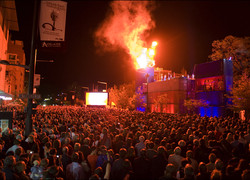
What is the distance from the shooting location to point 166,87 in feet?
140

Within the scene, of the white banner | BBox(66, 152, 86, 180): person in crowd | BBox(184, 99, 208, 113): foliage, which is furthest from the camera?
BBox(184, 99, 208, 113): foliage

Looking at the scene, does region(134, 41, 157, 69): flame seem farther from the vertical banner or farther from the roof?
the vertical banner

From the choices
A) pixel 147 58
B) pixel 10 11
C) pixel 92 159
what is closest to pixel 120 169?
pixel 92 159

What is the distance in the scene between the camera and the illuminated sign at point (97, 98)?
51.8 metres

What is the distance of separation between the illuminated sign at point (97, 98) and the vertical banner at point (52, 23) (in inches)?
1662

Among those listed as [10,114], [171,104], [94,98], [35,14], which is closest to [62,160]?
[35,14]

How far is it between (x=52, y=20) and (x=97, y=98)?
42.6 m

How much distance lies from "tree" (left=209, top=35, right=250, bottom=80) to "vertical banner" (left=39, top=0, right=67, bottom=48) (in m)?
37.9

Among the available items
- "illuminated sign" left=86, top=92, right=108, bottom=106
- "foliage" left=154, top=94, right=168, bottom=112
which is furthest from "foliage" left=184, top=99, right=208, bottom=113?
"illuminated sign" left=86, top=92, right=108, bottom=106

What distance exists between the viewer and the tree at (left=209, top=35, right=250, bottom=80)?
135ft

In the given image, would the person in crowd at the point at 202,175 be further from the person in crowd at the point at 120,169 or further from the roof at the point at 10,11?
the roof at the point at 10,11

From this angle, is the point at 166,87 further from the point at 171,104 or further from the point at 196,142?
the point at 196,142

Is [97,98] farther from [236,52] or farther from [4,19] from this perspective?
[236,52]

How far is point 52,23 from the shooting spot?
968cm
